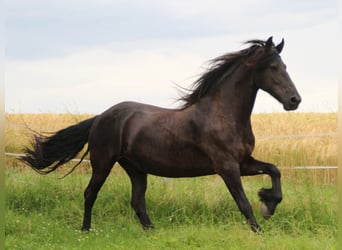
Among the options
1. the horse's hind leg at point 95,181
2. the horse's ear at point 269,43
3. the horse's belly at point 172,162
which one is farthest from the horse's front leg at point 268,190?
the horse's hind leg at point 95,181

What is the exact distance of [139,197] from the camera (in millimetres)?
7129

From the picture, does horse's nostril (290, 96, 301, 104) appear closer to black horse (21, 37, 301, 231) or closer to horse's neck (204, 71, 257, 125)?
black horse (21, 37, 301, 231)

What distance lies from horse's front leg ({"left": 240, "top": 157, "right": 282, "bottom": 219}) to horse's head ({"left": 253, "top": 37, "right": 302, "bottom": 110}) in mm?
727

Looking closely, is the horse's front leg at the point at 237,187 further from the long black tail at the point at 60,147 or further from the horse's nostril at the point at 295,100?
the long black tail at the point at 60,147

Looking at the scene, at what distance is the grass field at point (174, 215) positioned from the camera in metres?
5.87

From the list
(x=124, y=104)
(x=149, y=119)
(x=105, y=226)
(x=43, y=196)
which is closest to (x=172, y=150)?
(x=149, y=119)

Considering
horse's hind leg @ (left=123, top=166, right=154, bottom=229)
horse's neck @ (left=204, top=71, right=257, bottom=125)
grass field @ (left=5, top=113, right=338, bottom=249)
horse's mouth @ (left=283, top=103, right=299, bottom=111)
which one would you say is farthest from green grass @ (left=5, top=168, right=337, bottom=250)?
horse's mouth @ (left=283, top=103, right=299, bottom=111)

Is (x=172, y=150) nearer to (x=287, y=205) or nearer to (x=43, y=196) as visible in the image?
(x=287, y=205)

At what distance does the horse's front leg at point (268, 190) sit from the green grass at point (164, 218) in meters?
0.27

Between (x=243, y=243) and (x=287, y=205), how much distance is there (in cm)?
212

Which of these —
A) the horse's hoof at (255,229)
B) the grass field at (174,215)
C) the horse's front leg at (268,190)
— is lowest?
the grass field at (174,215)

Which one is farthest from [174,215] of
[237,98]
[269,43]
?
[269,43]

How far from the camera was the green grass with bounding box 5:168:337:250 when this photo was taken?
19.1ft

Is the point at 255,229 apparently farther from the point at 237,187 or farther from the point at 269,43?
the point at 269,43
